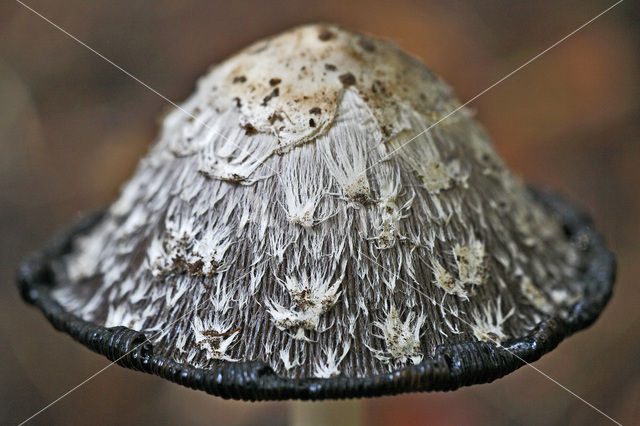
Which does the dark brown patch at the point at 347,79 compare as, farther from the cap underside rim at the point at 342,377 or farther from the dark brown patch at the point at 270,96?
the cap underside rim at the point at 342,377

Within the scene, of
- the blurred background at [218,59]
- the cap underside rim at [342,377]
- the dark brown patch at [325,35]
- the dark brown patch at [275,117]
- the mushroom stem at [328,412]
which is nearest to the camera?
the cap underside rim at [342,377]

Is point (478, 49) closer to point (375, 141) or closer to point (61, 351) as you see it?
point (375, 141)

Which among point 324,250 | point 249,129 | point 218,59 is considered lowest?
point 324,250

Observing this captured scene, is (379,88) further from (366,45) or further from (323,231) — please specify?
(323,231)

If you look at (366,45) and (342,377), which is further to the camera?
(366,45)

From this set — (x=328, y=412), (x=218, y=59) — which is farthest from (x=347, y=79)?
(x=218, y=59)

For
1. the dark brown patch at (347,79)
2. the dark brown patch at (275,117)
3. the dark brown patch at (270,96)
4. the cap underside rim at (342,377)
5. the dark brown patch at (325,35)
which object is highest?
the dark brown patch at (325,35)

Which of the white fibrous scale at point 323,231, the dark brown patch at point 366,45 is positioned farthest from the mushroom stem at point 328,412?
the dark brown patch at point 366,45
